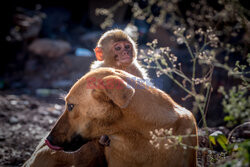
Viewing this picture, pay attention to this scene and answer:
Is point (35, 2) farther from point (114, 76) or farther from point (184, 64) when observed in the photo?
point (114, 76)

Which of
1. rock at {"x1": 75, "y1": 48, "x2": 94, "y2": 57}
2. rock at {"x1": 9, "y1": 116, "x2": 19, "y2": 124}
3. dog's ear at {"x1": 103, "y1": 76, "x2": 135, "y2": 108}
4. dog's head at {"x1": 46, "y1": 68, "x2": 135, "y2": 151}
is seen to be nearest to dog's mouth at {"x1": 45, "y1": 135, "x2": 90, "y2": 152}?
dog's head at {"x1": 46, "y1": 68, "x2": 135, "y2": 151}

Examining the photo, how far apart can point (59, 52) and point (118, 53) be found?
556 centimetres

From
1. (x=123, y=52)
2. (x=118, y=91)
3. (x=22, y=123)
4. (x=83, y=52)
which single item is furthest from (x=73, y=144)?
(x=83, y=52)

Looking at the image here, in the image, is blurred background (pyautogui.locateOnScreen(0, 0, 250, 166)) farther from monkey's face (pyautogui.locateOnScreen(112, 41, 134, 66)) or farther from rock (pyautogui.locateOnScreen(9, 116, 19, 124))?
monkey's face (pyautogui.locateOnScreen(112, 41, 134, 66))

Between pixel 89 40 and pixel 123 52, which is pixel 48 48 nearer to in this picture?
pixel 89 40

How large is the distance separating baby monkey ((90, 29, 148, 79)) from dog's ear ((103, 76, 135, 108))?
235 centimetres

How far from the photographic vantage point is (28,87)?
8.27 m

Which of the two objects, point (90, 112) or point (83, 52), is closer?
point (90, 112)

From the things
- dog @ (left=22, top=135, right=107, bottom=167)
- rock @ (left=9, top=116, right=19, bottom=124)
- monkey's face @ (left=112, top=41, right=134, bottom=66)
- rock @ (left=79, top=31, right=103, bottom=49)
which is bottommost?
rock @ (left=9, top=116, right=19, bottom=124)

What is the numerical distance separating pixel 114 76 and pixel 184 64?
206 inches

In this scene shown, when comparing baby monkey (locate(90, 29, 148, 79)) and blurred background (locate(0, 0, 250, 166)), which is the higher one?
baby monkey (locate(90, 29, 148, 79))

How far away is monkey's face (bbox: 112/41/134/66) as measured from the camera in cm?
436

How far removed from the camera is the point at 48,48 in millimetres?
9500

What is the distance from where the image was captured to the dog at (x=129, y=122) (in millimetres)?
2164
